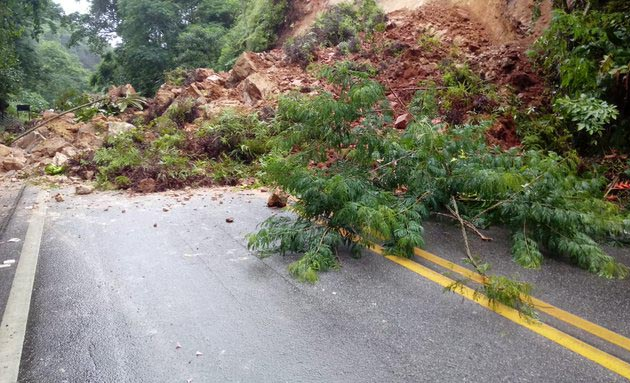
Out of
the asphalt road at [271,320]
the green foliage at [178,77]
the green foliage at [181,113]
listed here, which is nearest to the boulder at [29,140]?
the green foliage at [181,113]

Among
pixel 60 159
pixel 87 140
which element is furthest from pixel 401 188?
pixel 87 140

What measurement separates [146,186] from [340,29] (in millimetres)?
8741

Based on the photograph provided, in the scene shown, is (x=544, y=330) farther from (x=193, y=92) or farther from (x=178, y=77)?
(x=178, y=77)

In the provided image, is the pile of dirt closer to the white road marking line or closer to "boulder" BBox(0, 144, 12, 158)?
"boulder" BBox(0, 144, 12, 158)

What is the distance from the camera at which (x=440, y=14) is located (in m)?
12.3

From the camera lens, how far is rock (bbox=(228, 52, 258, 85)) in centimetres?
1453

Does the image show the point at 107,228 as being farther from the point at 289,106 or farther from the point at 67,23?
the point at 67,23

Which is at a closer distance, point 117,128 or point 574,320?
point 574,320

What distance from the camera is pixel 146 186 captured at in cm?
797

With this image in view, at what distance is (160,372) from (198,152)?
8.00 meters

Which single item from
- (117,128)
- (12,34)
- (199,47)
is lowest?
(117,128)

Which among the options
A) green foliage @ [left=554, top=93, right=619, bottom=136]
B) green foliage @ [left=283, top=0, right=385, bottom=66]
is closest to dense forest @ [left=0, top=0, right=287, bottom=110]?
green foliage @ [left=283, top=0, right=385, bottom=66]

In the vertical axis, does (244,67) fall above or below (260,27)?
below

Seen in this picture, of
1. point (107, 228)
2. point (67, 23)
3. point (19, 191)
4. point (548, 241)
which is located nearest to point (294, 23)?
point (19, 191)
